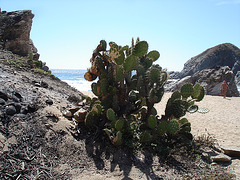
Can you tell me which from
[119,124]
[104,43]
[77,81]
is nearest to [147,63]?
[104,43]

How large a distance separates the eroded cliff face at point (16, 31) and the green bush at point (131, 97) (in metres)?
7.81

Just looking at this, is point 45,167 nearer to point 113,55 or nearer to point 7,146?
point 7,146

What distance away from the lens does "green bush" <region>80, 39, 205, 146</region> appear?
4.19 m

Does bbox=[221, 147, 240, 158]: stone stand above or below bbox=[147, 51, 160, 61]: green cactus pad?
below

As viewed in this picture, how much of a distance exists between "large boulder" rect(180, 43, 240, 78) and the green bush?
3106 cm

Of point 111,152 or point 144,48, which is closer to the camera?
point 111,152

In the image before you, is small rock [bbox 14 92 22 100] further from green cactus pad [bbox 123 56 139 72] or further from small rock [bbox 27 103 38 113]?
green cactus pad [bbox 123 56 139 72]

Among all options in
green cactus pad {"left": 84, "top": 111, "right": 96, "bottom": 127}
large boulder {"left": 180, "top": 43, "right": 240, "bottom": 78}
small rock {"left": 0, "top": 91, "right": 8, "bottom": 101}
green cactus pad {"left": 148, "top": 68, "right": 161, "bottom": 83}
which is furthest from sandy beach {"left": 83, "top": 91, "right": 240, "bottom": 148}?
large boulder {"left": 180, "top": 43, "right": 240, "bottom": 78}

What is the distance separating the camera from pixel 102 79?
447 centimetres

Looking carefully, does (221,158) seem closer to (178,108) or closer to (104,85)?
(178,108)

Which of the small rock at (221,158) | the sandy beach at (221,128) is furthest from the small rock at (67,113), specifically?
the sandy beach at (221,128)

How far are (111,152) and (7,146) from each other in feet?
6.25

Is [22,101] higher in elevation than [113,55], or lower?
lower

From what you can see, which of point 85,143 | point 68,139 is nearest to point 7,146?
point 68,139
